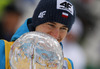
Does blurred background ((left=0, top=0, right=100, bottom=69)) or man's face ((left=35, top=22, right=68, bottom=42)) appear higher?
man's face ((left=35, top=22, right=68, bottom=42))

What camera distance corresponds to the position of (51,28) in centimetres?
188

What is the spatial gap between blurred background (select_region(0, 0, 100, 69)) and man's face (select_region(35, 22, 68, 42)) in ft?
6.88

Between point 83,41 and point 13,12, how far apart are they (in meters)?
1.79

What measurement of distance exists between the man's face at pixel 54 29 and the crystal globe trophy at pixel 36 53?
0.85 metres

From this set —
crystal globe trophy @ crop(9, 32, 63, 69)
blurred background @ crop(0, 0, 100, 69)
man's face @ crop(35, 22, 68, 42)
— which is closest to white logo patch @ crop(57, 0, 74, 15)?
man's face @ crop(35, 22, 68, 42)

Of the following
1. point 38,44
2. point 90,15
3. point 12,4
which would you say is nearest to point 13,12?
point 12,4

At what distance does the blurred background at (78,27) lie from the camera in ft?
14.5

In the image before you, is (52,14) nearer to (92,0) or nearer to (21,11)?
(21,11)

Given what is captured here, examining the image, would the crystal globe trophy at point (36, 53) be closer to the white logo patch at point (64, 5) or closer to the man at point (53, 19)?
the man at point (53, 19)

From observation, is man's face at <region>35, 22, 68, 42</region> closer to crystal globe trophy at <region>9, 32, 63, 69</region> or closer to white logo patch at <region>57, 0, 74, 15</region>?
white logo patch at <region>57, 0, 74, 15</region>

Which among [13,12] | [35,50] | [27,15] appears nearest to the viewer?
[35,50]

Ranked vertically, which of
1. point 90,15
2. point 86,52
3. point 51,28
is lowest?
point 86,52

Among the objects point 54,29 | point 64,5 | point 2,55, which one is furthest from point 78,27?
point 2,55

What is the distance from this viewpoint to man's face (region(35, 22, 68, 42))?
1863 millimetres
